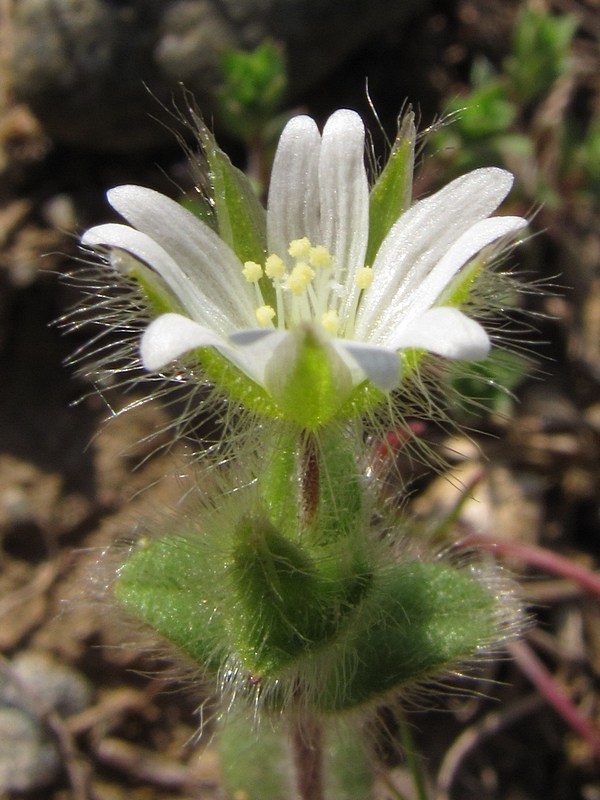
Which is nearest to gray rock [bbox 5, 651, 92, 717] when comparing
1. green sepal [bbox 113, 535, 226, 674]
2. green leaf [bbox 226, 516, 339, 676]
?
green sepal [bbox 113, 535, 226, 674]

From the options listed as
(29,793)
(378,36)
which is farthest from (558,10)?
(29,793)

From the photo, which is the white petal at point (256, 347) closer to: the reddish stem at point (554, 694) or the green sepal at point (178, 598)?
the green sepal at point (178, 598)

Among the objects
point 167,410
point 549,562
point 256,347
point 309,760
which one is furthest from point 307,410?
point 167,410

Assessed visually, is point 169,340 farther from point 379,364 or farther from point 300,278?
point 300,278

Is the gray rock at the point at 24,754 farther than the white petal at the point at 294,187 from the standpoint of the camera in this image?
Yes

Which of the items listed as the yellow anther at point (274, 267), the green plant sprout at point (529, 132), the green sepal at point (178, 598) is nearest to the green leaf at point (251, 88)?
the green plant sprout at point (529, 132)

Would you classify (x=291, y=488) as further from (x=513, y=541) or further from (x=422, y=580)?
(x=513, y=541)
